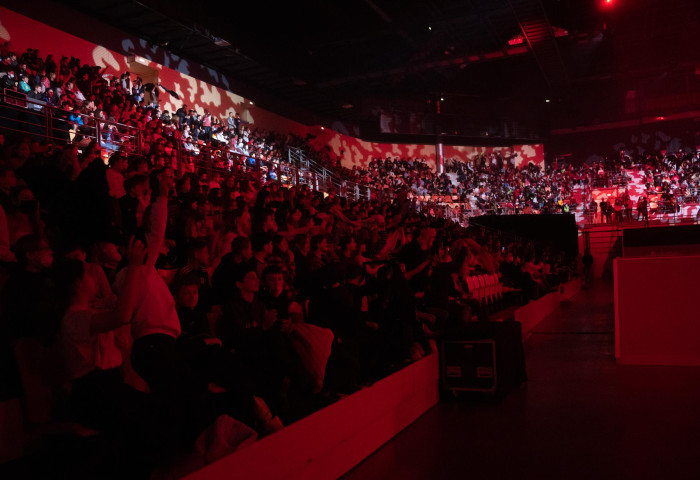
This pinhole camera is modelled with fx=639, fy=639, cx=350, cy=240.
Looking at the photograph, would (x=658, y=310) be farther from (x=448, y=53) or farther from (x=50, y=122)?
(x=448, y=53)

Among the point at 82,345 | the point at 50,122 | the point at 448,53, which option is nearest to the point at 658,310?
the point at 82,345

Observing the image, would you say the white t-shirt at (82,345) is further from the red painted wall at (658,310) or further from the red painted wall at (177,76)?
the red painted wall at (177,76)

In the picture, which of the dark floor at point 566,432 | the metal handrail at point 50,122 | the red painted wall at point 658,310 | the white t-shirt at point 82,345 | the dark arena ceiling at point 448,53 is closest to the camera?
the white t-shirt at point 82,345

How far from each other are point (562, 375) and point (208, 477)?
4.37m

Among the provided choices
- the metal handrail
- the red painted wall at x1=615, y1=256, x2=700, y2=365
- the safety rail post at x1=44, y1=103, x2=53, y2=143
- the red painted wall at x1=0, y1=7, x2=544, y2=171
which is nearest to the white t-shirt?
the red painted wall at x1=615, y1=256, x2=700, y2=365

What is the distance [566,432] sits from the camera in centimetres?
402

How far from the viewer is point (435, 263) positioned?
6691 millimetres

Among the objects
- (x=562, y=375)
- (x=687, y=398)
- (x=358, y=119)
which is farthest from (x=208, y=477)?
(x=358, y=119)

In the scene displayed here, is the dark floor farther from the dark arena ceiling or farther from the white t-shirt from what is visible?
the dark arena ceiling

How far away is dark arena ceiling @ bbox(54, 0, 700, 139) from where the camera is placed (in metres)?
16.2

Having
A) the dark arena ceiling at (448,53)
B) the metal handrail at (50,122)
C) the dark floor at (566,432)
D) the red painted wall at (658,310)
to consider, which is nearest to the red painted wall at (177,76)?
the dark arena ceiling at (448,53)

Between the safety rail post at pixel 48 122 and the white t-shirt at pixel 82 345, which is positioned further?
the safety rail post at pixel 48 122

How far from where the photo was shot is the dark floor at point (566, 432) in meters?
3.34

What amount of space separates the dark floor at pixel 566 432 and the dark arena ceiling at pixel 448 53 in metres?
11.3
